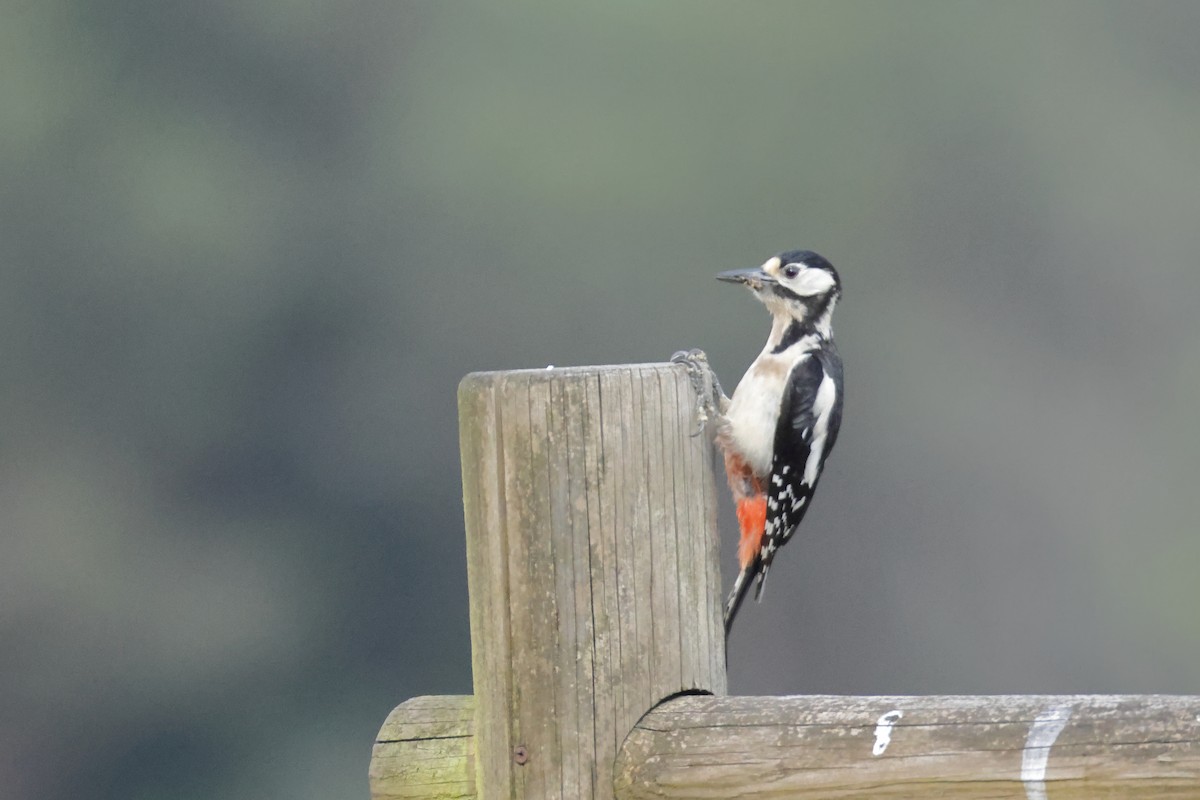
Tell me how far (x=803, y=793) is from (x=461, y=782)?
33 centimetres

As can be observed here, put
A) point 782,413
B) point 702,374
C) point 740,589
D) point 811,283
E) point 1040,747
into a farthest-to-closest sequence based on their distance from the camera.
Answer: point 811,283 < point 782,413 < point 740,589 < point 702,374 < point 1040,747

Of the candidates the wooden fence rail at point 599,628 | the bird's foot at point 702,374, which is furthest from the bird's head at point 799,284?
the wooden fence rail at point 599,628

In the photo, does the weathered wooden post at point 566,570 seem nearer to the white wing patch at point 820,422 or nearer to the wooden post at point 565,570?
the wooden post at point 565,570

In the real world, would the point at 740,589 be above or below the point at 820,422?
below

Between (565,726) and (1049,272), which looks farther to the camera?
(1049,272)

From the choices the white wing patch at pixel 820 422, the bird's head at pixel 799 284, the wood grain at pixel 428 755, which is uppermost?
the bird's head at pixel 799 284

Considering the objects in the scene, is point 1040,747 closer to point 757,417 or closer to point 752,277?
point 757,417

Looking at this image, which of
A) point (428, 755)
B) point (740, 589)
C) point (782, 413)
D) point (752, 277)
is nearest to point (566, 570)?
point (428, 755)

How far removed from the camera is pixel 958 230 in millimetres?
10133

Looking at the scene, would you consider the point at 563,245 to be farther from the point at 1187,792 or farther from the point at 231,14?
the point at 1187,792

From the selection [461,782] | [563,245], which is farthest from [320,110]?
[461,782]

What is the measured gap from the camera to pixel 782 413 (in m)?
2.44

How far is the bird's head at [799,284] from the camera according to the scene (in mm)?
2541

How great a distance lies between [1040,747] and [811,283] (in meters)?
1.46
